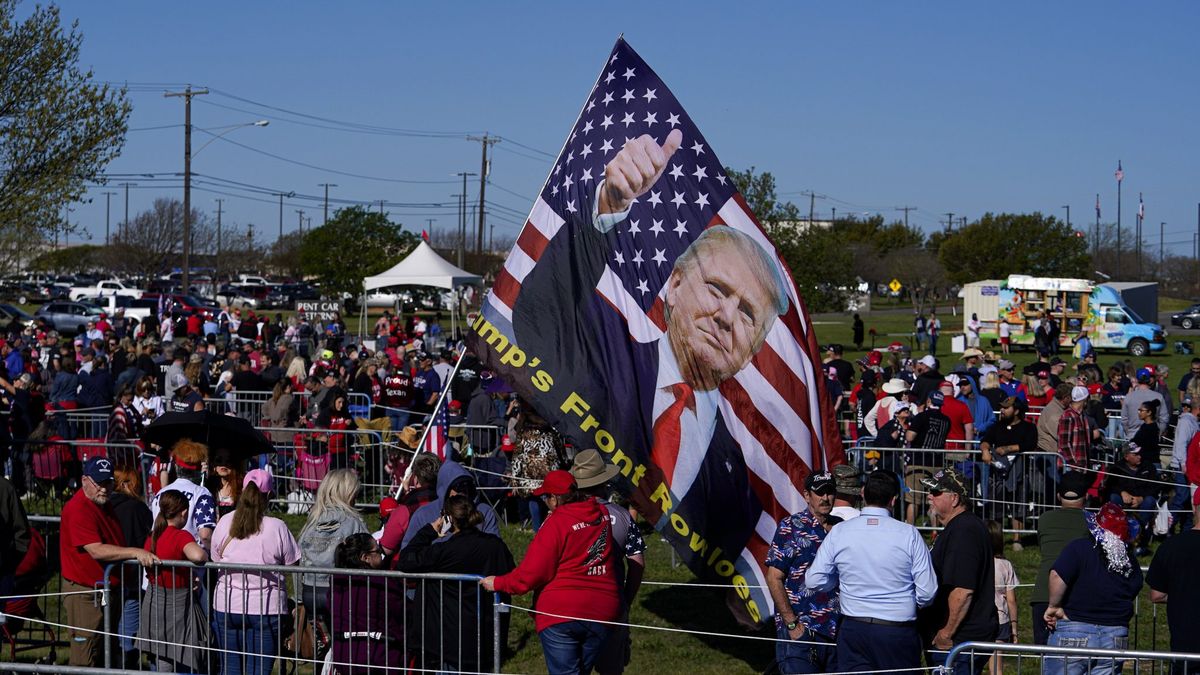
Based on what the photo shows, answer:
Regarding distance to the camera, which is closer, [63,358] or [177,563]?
[177,563]

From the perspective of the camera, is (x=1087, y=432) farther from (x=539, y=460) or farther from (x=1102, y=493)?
(x=539, y=460)

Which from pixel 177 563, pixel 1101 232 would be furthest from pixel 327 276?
pixel 1101 232

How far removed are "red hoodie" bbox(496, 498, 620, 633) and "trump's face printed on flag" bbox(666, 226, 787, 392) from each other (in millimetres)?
1972

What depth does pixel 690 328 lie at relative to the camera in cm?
862

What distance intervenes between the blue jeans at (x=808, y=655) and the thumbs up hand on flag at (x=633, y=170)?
306cm

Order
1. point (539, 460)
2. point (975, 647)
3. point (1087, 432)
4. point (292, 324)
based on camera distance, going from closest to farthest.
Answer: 1. point (975, 647)
2. point (539, 460)
3. point (1087, 432)
4. point (292, 324)

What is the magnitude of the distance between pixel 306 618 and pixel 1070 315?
1575 inches

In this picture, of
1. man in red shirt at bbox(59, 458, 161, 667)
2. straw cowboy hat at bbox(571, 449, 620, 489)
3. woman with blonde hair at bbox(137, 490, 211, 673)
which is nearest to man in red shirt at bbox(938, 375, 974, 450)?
straw cowboy hat at bbox(571, 449, 620, 489)

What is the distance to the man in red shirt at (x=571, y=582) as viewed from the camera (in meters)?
6.77

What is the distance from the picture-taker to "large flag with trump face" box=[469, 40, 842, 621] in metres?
8.46

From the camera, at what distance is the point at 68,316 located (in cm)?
5144

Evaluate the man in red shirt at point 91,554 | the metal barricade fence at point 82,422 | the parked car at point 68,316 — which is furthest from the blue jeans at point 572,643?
the parked car at point 68,316

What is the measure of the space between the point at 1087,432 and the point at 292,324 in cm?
2765

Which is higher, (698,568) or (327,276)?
(327,276)
